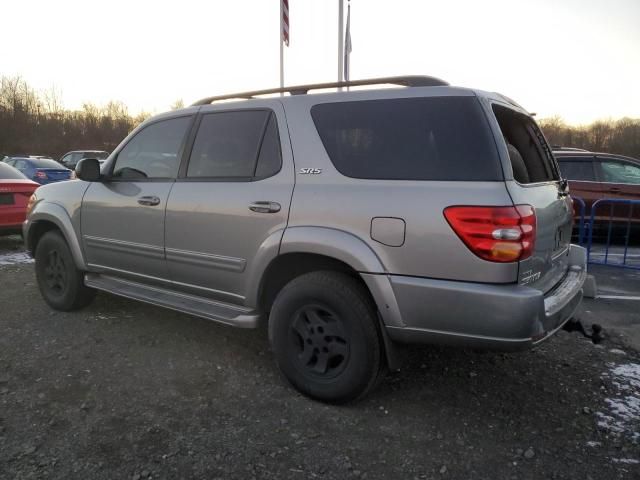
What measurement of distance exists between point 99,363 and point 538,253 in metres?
2.97

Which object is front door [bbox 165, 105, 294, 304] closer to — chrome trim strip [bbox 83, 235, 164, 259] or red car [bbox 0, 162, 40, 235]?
chrome trim strip [bbox 83, 235, 164, 259]

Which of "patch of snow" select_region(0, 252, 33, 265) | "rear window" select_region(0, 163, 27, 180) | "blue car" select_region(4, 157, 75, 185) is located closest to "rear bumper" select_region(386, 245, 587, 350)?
"patch of snow" select_region(0, 252, 33, 265)

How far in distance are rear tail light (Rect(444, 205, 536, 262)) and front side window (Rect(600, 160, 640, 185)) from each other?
7212mm

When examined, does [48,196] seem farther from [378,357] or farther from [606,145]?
[606,145]

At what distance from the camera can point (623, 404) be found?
2.96 meters

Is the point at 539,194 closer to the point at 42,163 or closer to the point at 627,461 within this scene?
the point at 627,461

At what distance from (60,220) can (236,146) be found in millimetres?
2039

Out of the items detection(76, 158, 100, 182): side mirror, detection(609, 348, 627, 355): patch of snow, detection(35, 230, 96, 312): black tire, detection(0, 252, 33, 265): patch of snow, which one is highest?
detection(76, 158, 100, 182): side mirror

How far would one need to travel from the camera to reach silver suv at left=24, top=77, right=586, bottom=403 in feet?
7.91

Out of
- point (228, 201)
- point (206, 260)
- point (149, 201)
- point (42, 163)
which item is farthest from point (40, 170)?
point (228, 201)

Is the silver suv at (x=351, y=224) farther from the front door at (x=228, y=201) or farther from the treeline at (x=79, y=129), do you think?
the treeline at (x=79, y=129)

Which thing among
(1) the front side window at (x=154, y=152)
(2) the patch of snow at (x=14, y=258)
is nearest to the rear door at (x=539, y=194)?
(1) the front side window at (x=154, y=152)

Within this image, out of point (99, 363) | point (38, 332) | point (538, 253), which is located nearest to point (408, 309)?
point (538, 253)

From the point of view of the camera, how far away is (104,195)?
4008 millimetres
